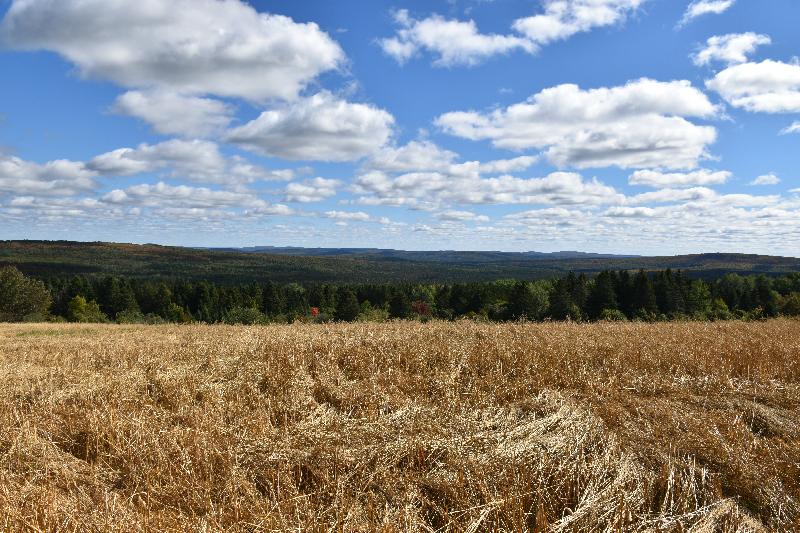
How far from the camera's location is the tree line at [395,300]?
75.6 m

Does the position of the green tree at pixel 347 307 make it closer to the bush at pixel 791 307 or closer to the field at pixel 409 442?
the bush at pixel 791 307

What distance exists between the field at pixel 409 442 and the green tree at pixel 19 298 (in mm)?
85165

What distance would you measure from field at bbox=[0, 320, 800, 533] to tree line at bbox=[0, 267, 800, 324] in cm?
5365

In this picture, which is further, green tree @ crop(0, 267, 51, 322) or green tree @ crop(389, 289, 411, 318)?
green tree @ crop(389, 289, 411, 318)

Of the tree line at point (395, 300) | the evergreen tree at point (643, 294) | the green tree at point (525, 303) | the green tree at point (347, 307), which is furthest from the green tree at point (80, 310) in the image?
the evergreen tree at point (643, 294)

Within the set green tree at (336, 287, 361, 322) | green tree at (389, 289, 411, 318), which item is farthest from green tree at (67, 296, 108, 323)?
green tree at (389, 289, 411, 318)

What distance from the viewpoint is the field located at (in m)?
3.66

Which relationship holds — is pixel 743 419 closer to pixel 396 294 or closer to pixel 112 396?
pixel 112 396

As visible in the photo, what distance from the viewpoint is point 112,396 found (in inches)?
252

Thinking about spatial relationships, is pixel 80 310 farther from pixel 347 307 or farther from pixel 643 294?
pixel 643 294

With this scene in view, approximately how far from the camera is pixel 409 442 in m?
4.73

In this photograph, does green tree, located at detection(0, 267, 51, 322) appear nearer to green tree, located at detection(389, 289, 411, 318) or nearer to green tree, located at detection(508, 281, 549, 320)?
green tree, located at detection(389, 289, 411, 318)

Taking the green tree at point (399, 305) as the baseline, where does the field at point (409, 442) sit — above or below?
above

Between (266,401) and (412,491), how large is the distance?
3074mm
